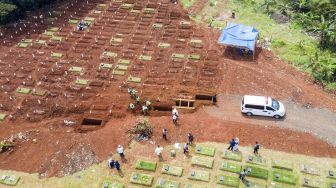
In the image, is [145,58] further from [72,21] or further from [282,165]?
[282,165]

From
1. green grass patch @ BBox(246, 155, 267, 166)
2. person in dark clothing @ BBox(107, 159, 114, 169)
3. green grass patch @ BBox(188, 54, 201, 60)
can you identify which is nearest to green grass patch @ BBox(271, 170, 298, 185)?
green grass patch @ BBox(246, 155, 267, 166)

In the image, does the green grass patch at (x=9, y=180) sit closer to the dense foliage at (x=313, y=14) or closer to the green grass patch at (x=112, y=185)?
the green grass patch at (x=112, y=185)

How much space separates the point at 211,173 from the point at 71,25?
95.3 feet

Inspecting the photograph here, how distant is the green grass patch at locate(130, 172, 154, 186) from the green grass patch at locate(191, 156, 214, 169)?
3.88 meters

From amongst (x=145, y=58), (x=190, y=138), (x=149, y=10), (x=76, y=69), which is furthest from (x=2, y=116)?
(x=149, y=10)

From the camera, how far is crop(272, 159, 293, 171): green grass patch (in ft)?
101

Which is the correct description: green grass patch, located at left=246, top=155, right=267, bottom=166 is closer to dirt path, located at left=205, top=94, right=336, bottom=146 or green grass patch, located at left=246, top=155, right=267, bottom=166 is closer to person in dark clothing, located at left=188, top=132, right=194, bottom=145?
dirt path, located at left=205, top=94, right=336, bottom=146

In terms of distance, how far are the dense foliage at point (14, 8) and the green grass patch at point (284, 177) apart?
37.7 metres

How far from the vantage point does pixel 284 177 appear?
30141 millimetres

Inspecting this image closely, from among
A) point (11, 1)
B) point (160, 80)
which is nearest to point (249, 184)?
point (160, 80)

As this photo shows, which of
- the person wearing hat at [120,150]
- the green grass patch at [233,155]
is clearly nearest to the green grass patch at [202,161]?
the green grass patch at [233,155]

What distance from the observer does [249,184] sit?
97.3 ft

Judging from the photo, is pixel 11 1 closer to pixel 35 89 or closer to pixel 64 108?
pixel 35 89

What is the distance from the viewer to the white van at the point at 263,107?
34875mm
